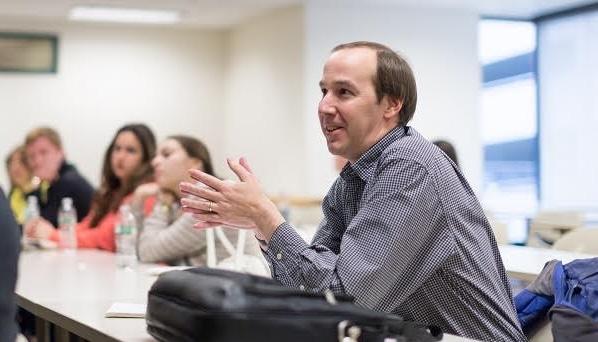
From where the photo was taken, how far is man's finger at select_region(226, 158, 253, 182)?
2260mm

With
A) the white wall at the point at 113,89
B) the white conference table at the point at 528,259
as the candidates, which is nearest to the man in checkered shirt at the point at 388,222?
the white conference table at the point at 528,259

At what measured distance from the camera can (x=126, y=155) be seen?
5.42 m

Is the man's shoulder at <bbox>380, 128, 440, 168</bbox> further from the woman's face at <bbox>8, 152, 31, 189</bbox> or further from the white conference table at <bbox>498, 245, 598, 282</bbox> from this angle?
the woman's face at <bbox>8, 152, 31, 189</bbox>

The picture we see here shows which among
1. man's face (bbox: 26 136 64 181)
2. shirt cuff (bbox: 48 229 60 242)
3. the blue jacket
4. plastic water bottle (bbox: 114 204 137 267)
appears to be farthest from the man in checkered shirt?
man's face (bbox: 26 136 64 181)

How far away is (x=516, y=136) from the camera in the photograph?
1009 cm

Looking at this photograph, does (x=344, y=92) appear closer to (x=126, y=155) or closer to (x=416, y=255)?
(x=416, y=255)

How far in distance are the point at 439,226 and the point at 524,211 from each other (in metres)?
7.87

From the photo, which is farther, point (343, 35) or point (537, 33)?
point (537, 33)

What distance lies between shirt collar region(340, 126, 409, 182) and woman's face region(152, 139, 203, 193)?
6.67 ft

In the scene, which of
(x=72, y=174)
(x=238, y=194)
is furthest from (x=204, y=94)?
(x=238, y=194)

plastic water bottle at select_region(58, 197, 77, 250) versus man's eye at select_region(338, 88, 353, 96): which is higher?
Answer: man's eye at select_region(338, 88, 353, 96)

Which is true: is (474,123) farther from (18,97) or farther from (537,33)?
(18,97)

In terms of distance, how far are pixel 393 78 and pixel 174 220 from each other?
2.30 metres

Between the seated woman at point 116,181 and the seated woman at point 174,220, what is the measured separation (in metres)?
0.64
